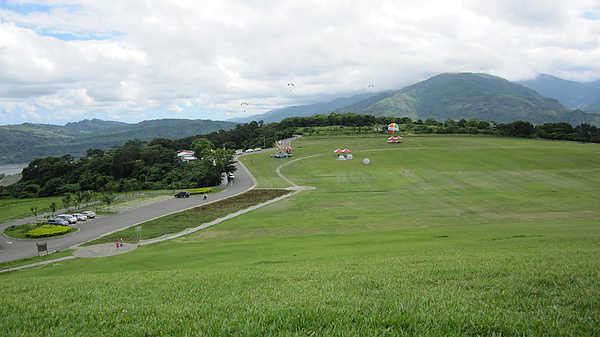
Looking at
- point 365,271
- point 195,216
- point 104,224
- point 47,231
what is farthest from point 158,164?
point 365,271

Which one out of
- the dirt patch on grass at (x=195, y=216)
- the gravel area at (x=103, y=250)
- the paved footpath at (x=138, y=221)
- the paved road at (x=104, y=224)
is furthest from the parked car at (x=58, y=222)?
the gravel area at (x=103, y=250)

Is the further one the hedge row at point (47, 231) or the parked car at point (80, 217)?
the parked car at point (80, 217)

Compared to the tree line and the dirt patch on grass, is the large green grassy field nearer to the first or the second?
the dirt patch on grass

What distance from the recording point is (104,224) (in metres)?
39.7

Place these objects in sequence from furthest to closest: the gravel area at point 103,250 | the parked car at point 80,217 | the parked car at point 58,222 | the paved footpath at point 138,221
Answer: the parked car at point 80,217 → the parked car at point 58,222 → the paved footpath at point 138,221 → the gravel area at point 103,250

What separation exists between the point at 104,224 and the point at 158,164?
56701mm

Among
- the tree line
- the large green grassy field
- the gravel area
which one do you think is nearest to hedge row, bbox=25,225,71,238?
the gravel area

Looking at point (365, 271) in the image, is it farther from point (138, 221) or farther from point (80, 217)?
point (80, 217)

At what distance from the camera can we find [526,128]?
114 meters

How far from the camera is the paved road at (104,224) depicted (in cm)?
3030

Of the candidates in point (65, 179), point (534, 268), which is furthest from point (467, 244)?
point (65, 179)

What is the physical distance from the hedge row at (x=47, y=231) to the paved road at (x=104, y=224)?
3.22ft

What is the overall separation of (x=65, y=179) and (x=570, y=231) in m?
111

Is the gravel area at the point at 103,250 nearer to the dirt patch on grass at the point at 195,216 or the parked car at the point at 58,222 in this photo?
the dirt patch on grass at the point at 195,216
